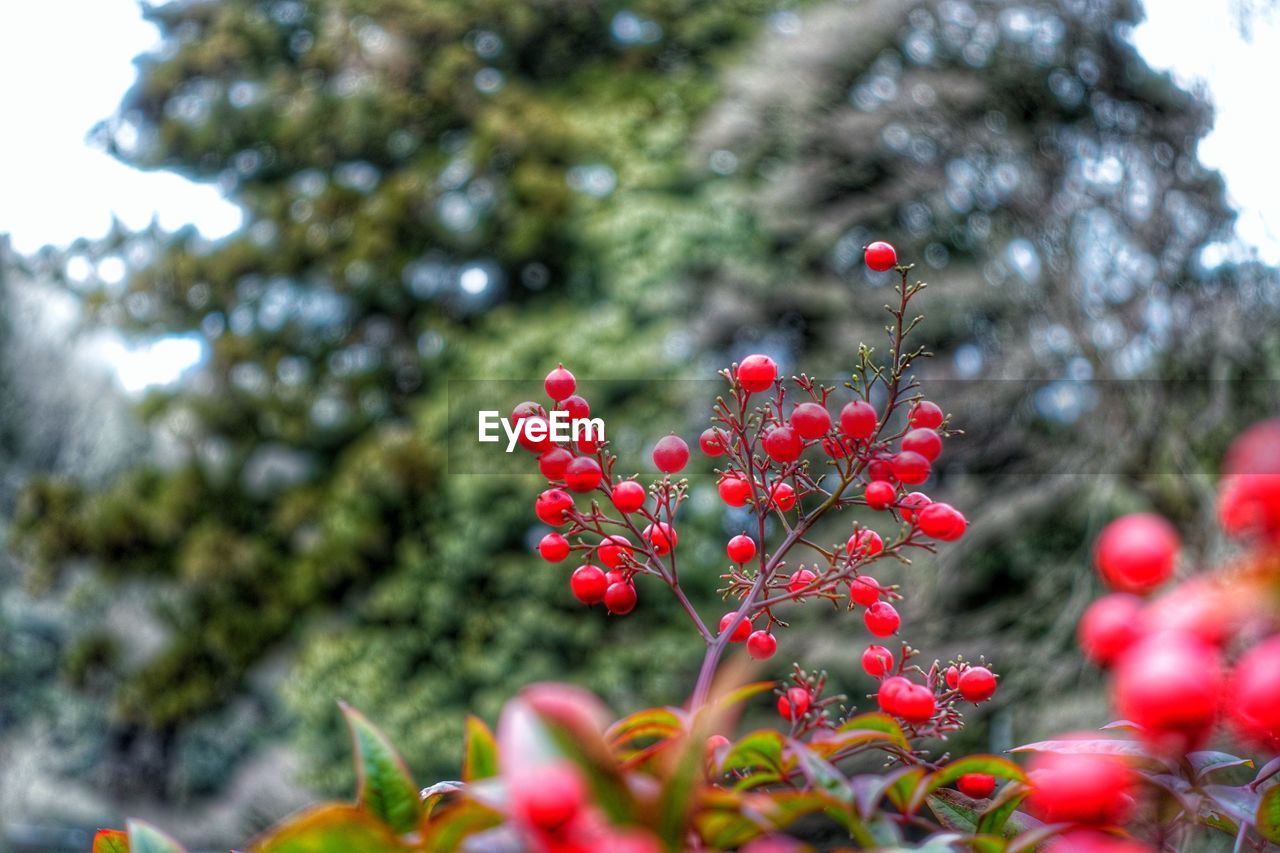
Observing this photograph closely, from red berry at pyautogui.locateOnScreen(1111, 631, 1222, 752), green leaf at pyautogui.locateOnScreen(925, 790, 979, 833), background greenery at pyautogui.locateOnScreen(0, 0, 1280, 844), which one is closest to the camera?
red berry at pyautogui.locateOnScreen(1111, 631, 1222, 752)

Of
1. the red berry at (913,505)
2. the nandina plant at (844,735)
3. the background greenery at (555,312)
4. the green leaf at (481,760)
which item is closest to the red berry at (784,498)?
the nandina plant at (844,735)

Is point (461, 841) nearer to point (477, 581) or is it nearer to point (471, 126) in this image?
point (477, 581)

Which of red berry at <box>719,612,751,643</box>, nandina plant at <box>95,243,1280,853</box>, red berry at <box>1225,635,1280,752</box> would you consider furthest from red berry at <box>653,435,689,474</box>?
red berry at <box>1225,635,1280,752</box>

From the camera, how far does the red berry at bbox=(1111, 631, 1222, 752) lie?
Answer: 0.91ft

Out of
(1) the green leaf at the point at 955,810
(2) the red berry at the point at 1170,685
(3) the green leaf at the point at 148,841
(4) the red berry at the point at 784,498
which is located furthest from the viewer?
(4) the red berry at the point at 784,498

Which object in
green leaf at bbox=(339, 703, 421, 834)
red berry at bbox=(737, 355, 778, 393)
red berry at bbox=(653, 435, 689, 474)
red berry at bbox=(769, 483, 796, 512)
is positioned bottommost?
green leaf at bbox=(339, 703, 421, 834)

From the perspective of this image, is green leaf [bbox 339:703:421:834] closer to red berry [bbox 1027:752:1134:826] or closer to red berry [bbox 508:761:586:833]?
red berry [bbox 508:761:586:833]

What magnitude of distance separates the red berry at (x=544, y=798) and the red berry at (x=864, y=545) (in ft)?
1.39

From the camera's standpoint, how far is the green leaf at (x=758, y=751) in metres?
0.47

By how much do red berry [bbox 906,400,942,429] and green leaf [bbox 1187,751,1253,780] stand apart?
0.24 meters

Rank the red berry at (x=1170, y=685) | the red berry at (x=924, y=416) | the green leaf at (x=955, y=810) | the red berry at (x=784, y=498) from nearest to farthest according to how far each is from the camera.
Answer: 1. the red berry at (x=1170, y=685)
2. the green leaf at (x=955, y=810)
3. the red berry at (x=924, y=416)
4. the red berry at (x=784, y=498)

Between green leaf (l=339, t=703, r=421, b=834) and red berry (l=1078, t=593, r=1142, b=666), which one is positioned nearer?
red berry (l=1078, t=593, r=1142, b=666)

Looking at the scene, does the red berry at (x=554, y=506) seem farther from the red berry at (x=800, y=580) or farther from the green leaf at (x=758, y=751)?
the green leaf at (x=758, y=751)

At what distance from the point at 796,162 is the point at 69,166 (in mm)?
4585
